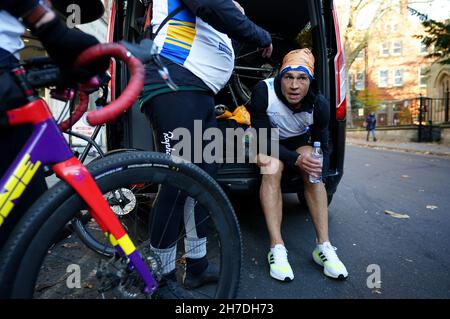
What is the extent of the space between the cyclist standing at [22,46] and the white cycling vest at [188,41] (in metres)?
0.55

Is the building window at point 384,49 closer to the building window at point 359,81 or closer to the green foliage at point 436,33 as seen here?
the building window at point 359,81

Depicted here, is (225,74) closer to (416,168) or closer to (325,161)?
(325,161)

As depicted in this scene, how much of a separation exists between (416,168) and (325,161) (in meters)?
5.57

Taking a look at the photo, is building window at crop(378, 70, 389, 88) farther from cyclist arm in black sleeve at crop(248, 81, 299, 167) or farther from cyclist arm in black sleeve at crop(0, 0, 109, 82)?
cyclist arm in black sleeve at crop(0, 0, 109, 82)

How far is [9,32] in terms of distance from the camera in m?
1.20

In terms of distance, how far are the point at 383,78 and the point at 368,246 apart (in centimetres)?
4092

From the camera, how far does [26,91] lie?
3.72 feet

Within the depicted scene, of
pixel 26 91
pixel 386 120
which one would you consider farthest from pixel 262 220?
pixel 386 120

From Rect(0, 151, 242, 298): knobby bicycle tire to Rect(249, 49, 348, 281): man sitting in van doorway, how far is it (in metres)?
1.00

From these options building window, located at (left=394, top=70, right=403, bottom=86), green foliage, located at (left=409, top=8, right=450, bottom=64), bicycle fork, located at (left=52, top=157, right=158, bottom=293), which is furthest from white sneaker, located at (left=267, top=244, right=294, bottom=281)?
building window, located at (left=394, top=70, right=403, bottom=86)

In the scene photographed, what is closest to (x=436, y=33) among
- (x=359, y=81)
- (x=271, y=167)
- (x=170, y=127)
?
(x=271, y=167)

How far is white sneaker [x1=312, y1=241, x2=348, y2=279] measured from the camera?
209 centimetres

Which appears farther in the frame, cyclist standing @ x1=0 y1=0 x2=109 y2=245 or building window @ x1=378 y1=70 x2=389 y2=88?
building window @ x1=378 y1=70 x2=389 y2=88

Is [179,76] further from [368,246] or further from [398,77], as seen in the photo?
[398,77]
